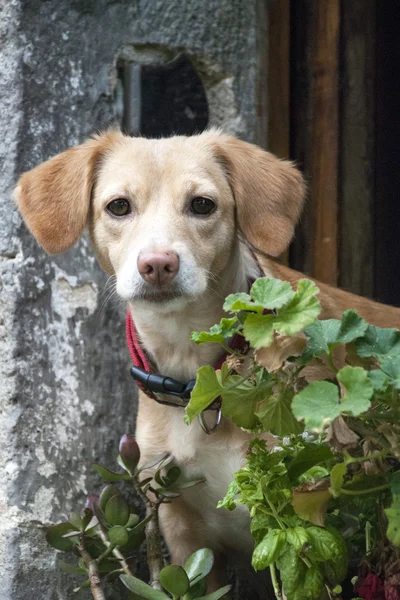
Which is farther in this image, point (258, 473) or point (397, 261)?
Answer: point (397, 261)

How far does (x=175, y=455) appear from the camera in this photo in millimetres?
2627

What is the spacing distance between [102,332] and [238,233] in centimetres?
57

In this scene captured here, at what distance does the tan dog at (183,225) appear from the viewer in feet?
8.26

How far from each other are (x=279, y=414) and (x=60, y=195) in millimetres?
1173

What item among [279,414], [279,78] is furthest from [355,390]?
[279,78]

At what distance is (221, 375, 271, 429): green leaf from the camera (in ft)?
5.71

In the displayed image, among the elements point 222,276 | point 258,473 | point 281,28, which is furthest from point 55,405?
point 281,28

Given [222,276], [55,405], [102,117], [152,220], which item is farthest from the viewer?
[102,117]

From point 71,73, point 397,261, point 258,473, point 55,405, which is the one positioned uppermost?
point 71,73

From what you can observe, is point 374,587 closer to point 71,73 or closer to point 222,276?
point 222,276

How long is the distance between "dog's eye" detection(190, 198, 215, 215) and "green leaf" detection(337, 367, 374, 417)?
1.10 metres

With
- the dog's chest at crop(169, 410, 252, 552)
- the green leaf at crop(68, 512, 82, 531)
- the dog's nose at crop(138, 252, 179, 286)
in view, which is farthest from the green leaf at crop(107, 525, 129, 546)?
the dog's nose at crop(138, 252, 179, 286)

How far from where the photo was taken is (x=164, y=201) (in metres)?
2.50

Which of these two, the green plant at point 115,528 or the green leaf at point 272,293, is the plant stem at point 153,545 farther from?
the green leaf at point 272,293
